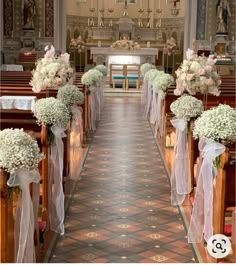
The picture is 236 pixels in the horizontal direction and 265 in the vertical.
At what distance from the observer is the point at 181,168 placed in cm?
662

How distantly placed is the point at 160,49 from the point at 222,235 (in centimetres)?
1888

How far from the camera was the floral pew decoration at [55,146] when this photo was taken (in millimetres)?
5562

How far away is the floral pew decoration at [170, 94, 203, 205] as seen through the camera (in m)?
6.46

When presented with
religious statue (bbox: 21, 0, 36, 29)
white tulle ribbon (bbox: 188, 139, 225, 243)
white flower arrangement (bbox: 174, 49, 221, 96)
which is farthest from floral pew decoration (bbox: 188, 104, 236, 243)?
religious statue (bbox: 21, 0, 36, 29)

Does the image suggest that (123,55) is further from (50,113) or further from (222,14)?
(50,113)

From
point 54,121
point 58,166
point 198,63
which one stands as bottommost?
point 58,166

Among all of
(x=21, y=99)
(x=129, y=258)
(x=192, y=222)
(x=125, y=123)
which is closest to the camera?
(x=129, y=258)

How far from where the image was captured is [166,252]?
196 inches

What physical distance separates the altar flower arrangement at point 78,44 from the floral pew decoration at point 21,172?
18955 mm

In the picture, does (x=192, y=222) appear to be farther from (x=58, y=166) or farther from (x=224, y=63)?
(x=224, y=63)

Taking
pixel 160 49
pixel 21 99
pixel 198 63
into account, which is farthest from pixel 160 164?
pixel 160 49

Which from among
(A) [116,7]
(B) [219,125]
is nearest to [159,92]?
(B) [219,125]

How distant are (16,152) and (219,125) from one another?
5.94ft

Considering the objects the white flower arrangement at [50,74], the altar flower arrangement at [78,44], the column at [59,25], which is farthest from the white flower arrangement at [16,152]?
the altar flower arrangement at [78,44]
